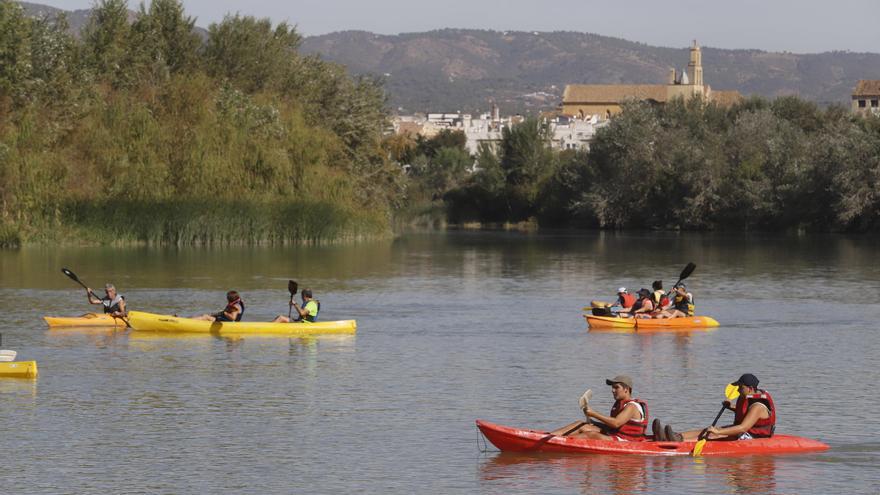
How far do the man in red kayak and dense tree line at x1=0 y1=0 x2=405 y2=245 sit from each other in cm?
4692

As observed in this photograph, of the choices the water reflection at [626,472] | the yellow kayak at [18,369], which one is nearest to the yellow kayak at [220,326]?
the yellow kayak at [18,369]

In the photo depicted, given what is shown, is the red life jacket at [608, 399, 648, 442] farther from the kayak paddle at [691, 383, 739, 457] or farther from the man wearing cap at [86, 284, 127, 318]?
the man wearing cap at [86, 284, 127, 318]

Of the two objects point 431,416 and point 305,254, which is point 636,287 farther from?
point 431,416

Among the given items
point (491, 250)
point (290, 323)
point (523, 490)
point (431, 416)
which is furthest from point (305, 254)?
point (523, 490)

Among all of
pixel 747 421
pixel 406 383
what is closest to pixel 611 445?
pixel 747 421

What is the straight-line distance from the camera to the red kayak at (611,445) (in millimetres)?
19938

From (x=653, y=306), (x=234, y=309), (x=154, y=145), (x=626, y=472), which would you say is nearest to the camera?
(x=626, y=472)

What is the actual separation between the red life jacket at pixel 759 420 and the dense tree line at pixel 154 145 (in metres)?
47.8

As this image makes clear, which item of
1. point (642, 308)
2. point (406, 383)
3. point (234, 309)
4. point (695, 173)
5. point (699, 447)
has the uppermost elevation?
point (695, 173)

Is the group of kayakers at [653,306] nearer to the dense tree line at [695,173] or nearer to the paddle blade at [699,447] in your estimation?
the paddle blade at [699,447]

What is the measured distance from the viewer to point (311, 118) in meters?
81.4

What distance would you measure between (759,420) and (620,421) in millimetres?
1966

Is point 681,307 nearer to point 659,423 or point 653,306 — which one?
point 653,306

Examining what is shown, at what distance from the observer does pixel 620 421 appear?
1989cm
